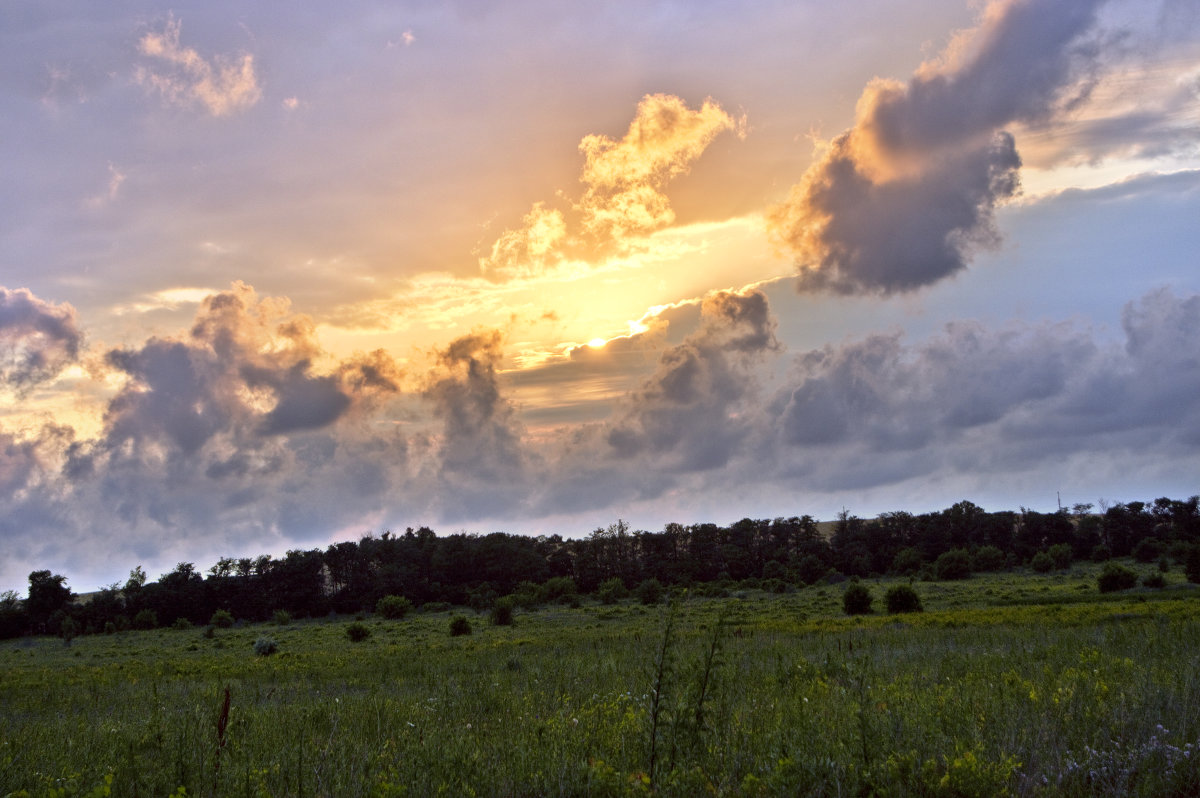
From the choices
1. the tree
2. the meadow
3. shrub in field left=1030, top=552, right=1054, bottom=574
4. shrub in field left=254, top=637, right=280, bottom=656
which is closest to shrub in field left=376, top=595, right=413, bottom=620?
shrub in field left=254, top=637, right=280, bottom=656

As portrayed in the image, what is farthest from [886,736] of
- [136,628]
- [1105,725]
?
[136,628]

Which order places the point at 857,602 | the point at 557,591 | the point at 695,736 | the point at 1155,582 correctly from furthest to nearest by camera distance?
the point at 557,591, the point at 1155,582, the point at 857,602, the point at 695,736

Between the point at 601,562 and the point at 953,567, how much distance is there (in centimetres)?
5122

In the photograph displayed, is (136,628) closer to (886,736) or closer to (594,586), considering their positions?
(594,586)

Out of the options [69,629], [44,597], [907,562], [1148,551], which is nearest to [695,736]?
[69,629]

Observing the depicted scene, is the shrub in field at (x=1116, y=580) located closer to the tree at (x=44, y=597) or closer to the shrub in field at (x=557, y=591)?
the shrub in field at (x=557, y=591)

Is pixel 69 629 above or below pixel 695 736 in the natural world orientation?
below

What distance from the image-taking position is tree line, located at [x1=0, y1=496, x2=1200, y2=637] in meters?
90.0

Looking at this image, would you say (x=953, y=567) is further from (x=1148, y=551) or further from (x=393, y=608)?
(x=393, y=608)

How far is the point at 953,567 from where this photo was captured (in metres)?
83.3

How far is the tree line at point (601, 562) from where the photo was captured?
90000mm

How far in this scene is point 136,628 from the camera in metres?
82.7

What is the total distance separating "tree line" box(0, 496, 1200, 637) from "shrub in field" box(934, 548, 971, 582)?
0.19 metres

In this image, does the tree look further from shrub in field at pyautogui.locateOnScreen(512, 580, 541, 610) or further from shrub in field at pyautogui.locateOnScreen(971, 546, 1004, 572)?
shrub in field at pyautogui.locateOnScreen(971, 546, 1004, 572)
